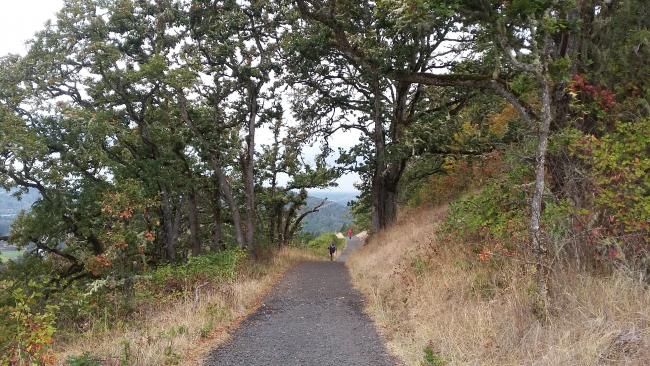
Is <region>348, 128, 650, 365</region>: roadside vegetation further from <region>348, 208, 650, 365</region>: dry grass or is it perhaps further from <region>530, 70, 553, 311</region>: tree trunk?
<region>530, 70, 553, 311</region>: tree trunk

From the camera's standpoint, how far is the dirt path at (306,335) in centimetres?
619

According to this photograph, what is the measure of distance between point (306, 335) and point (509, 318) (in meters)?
3.16

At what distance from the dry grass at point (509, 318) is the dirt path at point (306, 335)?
0.42 meters

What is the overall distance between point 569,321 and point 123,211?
1120 cm

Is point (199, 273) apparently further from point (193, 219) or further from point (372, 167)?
point (372, 167)

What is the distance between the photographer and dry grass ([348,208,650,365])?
4.41 metres

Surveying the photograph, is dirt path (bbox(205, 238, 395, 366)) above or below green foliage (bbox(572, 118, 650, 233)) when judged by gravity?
below

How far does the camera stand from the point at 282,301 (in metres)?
10.6

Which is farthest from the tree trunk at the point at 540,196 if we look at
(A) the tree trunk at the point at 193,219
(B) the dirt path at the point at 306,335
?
(A) the tree trunk at the point at 193,219

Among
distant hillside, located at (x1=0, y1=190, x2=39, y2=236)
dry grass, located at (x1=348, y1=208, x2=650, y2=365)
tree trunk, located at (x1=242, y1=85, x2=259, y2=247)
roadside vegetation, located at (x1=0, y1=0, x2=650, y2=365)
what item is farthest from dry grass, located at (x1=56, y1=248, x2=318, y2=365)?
distant hillside, located at (x1=0, y1=190, x2=39, y2=236)

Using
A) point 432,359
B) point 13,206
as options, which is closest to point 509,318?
point 432,359

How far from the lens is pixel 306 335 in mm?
7465

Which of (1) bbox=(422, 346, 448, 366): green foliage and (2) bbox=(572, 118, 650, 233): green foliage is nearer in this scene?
(1) bbox=(422, 346, 448, 366): green foliage

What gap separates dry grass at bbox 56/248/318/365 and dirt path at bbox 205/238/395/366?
0.97ft
